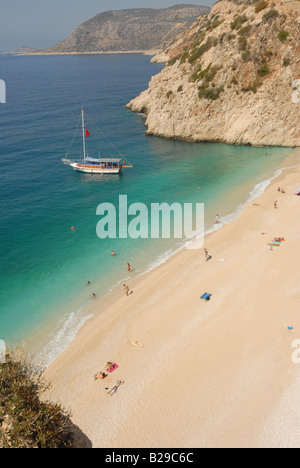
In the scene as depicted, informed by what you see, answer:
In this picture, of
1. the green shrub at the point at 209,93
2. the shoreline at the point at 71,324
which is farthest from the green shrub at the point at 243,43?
the shoreline at the point at 71,324

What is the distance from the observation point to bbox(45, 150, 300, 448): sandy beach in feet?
51.5

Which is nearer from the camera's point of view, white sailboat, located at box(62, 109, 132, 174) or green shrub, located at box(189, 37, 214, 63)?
white sailboat, located at box(62, 109, 132, 174)

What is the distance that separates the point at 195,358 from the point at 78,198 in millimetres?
29894

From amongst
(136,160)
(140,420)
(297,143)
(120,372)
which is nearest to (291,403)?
(140,420)

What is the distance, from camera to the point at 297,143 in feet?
184

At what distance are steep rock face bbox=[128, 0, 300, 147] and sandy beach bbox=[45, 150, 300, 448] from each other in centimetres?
3476

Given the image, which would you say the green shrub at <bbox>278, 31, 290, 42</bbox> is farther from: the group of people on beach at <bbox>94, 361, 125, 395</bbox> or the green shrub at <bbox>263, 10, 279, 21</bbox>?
the group of people on beach at <bbox>94, 361, 125, 395</bbox>

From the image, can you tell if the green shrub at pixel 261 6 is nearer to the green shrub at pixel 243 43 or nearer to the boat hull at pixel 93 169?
the green shrub at pixel 243 43

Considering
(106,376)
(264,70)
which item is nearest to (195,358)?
(106,376)

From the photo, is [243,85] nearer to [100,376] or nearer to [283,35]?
[283,35]

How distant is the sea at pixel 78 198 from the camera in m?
25.9

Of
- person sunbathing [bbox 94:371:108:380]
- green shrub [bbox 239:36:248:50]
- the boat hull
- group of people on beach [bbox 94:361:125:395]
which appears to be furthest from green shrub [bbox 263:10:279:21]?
person sunbathing [bbox 94:371:108:380]

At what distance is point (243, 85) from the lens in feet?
192
